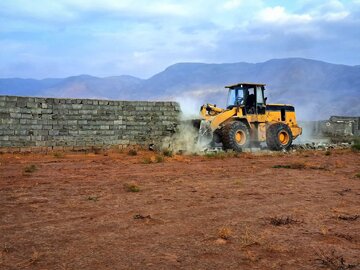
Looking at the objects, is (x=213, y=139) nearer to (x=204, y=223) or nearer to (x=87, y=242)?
(x=204, y=223)

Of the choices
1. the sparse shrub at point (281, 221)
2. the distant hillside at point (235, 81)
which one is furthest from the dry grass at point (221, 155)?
the distant hillside at point (235, 81)

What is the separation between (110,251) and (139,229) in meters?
0.93

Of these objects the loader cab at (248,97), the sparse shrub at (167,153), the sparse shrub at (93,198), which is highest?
the loader cab at (248,97)

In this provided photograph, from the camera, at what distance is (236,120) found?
1745 cm

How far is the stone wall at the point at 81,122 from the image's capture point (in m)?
15.4

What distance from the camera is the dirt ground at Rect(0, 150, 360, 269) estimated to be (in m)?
4.34

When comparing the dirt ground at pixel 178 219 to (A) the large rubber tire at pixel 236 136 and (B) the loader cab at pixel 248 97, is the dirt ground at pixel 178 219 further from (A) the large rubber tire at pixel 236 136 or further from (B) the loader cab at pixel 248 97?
(B) the loader cab at pixel 248 97

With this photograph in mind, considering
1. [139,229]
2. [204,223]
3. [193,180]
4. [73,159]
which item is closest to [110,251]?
[139,229]

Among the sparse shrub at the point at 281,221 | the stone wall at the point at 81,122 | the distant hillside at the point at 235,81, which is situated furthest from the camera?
the distant hillside at the point at 235,81

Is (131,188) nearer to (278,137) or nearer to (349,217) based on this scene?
(349,217)

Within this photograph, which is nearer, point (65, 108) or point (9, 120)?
point (9, 120)

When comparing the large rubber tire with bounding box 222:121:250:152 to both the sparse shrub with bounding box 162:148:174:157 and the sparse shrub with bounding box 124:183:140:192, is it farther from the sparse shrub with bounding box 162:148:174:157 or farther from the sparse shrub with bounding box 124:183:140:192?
the sparse shrub with bounding box 124:183:140:192

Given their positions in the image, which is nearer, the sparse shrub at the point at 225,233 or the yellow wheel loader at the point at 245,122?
the sparse shrub at the point at 225,233

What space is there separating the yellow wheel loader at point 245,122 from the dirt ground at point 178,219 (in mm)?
5674
